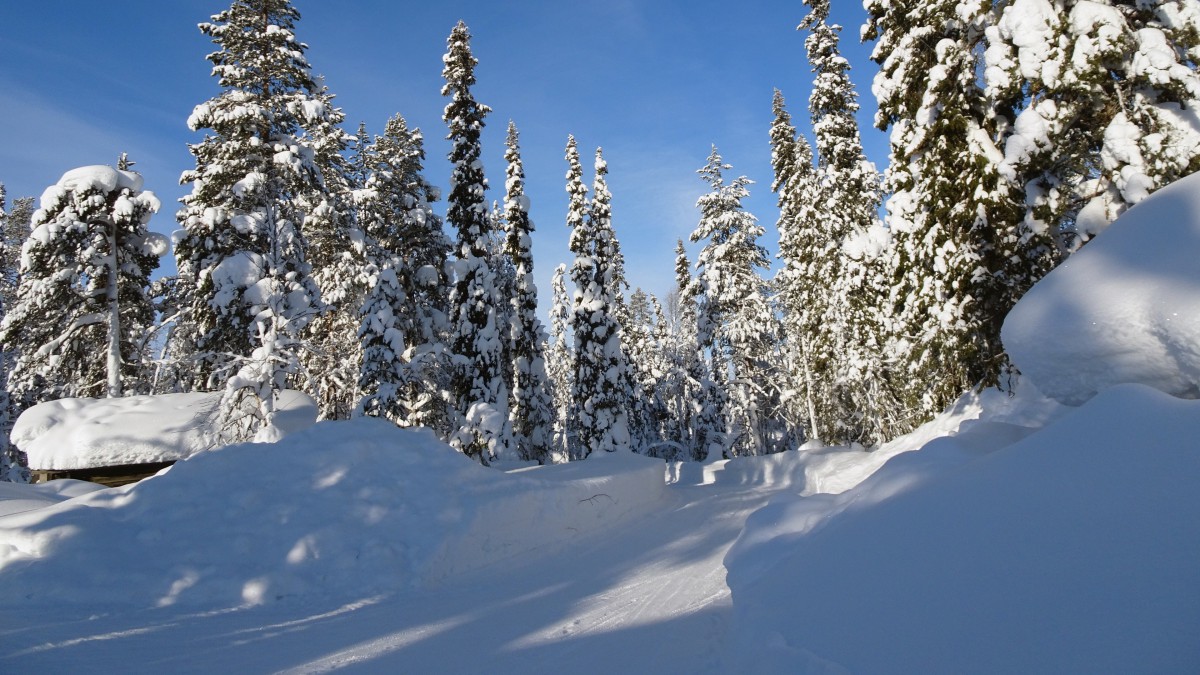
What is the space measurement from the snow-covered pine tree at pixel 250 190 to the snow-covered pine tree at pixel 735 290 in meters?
18.8

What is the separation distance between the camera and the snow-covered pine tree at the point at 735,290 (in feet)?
94.7

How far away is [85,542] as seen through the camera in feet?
21.8

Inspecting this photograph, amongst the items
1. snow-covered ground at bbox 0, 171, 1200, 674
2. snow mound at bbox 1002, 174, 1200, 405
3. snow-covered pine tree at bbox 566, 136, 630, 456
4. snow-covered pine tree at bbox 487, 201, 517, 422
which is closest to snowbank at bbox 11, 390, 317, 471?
snow-covered ground at bbox 0, 171, 1200, 674

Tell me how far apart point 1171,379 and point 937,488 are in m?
1.89

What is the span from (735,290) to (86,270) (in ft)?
81.6

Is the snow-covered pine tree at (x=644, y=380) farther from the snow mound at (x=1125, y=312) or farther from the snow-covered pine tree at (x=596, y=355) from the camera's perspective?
the snow mound at (x=1125, y=312)

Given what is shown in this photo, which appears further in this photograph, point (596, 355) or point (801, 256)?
point (596, 355)

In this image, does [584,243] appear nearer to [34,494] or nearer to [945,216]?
[945,216]

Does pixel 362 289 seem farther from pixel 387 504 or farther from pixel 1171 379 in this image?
pixel 1171 379

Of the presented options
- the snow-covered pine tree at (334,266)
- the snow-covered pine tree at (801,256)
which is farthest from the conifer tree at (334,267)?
the snow-covered pine tree at (801,256)

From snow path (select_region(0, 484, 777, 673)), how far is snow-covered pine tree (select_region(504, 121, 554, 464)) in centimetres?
1627

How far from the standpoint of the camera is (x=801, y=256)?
22.3 m

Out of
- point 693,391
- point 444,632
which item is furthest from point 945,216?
point 693,391

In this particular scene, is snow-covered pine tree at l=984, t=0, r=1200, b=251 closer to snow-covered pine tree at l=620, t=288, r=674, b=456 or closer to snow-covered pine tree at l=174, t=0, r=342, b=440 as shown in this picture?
snow-covered pine tree at l=174, t=0, r=342, b=440
